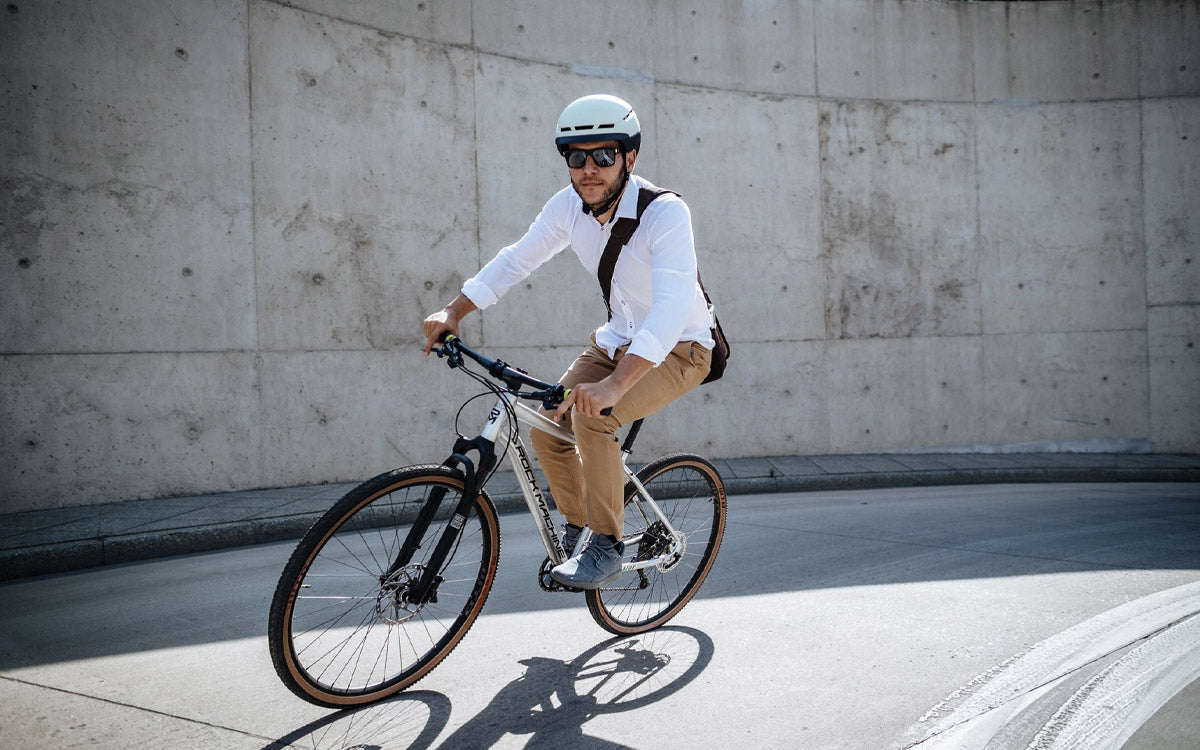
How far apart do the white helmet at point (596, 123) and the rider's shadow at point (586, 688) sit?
82.4 inches

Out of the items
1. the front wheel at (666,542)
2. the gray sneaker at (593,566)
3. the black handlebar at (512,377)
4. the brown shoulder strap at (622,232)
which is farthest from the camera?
the front wheel at (666,542)

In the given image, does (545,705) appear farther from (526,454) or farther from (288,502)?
(288,502)

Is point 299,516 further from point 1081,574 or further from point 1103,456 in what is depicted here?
point 1103,456

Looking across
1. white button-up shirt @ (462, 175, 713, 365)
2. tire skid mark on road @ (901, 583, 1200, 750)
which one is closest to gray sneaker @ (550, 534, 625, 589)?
white button-up shirt @ (462, 175, 713, 365)

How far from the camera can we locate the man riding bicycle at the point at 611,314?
342cm

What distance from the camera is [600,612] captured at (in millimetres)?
3938

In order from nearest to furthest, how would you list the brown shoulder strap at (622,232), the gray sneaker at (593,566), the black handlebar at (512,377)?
the black handlebar at (512,377), the gray sneaker at (593,566), the brown shoulder strap at (622,232)

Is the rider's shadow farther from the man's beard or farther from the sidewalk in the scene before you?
the sidewalk

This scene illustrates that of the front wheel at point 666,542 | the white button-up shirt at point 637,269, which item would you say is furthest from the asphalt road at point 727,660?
the white button-up shirt at point 637,269

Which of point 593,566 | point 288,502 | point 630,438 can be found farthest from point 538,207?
point 593,566

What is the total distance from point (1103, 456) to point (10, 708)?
10.9 meters

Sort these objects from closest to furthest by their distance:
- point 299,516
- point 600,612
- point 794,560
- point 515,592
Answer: point 600,612 → point 515,592 → point 794,560 → point 299,516

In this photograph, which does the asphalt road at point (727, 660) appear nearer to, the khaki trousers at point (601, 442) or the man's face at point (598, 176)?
the khaki trousers at point (601, 442)

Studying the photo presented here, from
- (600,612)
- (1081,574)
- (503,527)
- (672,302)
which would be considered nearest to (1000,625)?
(1081,574)
